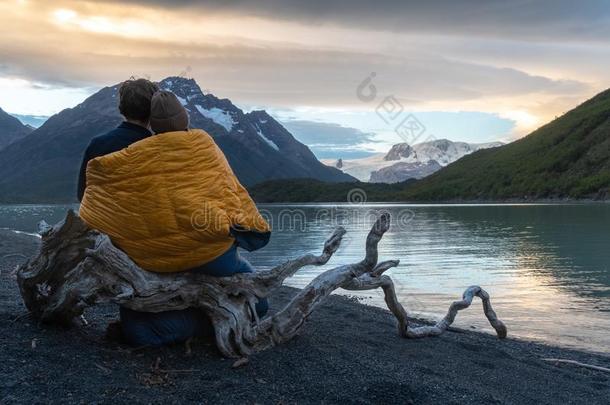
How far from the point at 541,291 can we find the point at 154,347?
1697cm

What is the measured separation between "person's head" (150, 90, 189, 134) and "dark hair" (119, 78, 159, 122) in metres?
0.27

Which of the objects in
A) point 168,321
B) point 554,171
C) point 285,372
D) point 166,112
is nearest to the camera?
A: point 166,112

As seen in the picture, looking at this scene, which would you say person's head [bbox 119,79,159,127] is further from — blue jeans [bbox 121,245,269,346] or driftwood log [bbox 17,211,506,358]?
blue jeans [bbox 121,245,269,346]

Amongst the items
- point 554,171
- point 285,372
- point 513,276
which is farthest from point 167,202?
point 554,171

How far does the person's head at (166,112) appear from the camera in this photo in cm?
694

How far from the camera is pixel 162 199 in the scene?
6.79 metres

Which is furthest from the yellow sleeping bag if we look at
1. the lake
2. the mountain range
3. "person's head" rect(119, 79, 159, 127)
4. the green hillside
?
the green hillside

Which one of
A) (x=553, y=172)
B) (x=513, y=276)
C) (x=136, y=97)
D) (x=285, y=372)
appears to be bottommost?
(x=513, y=276)

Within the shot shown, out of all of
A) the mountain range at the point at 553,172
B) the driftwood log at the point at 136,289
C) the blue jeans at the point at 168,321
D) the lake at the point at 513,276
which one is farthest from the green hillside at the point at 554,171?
the blue jeans at the point at 168,321

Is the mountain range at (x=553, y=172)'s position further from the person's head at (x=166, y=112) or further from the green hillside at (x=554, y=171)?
the person's head at (x=166, y=112)

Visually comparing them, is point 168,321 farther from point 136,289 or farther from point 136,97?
point 136,97

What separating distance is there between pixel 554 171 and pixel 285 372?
6445 inches

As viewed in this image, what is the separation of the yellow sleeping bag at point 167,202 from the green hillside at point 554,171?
125255 mm

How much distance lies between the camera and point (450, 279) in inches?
934
